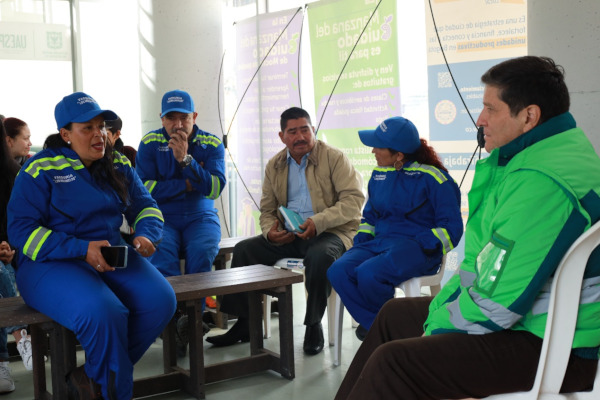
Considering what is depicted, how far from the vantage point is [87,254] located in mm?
2625

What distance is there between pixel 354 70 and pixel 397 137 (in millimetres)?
1697

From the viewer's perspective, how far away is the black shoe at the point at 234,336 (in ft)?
12.4

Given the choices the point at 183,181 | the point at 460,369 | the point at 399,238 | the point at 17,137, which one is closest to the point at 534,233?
the point at 460,369

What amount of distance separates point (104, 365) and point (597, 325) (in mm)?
1648

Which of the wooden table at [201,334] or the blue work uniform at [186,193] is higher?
the blue work uniform at [186,193]

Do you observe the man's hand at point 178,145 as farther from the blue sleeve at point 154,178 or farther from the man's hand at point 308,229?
the man's hand at point 308,229

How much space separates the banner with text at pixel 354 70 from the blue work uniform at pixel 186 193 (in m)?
1.17

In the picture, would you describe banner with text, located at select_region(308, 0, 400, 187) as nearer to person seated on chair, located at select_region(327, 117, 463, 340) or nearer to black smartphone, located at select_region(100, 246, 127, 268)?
person seated on chair, located at select_region(327, 117, 463, 340)

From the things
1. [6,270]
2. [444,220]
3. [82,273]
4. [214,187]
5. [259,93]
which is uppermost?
[259,93]

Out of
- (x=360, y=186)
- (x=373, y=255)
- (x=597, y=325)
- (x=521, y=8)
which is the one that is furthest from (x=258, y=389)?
(x=521, y=8)

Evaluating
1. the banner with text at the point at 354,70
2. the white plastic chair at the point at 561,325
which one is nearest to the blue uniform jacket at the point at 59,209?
the white plastic chair at the point at 561,325

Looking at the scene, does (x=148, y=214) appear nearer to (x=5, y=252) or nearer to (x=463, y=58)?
(x=5, y=252)

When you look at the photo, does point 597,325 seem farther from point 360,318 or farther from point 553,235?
point 360,318

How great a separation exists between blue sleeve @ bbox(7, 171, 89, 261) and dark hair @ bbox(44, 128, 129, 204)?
Result: 20 centimetres
